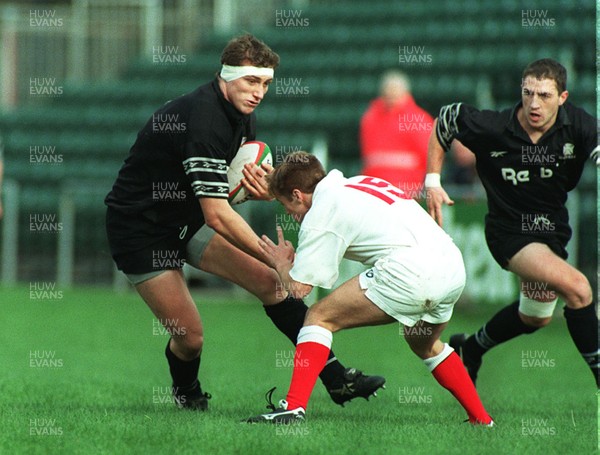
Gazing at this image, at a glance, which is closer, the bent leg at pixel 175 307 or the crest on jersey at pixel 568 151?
the bent leg at pixel 175 307

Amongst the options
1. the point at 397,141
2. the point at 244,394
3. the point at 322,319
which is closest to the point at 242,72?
the point at 322,319

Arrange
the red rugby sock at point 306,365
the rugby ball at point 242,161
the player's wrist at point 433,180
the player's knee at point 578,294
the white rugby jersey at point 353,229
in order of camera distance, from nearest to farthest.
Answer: the white rugby jersey at point 353,229, the red rugby sock at point 306,365, the rugby ball at point 242,161, the player's knee at point 578,294, the player's wrist at point 433,180

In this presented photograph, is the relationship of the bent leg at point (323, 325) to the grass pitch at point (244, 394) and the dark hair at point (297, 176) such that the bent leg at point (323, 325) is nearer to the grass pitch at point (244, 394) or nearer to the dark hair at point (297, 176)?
the grass pitch at point (244, 394)

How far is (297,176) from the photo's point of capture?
19.1 ft

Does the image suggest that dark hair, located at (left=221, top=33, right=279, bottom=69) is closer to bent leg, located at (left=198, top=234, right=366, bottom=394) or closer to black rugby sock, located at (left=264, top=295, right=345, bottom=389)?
bent leg, located at (left=198, top=234, right=366, bottom=394)

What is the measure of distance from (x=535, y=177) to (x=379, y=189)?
1.70 m

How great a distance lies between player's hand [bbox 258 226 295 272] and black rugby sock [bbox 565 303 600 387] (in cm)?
195

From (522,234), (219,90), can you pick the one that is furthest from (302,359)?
(522,234)

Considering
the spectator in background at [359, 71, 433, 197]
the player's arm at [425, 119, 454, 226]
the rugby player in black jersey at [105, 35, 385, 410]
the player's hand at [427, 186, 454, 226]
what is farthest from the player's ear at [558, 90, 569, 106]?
the spectator in background at [359, 71, 433, 197]

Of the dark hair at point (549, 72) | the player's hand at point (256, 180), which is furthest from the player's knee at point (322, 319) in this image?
the dark hair at point (549, 72)

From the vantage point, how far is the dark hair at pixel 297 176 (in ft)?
19.1

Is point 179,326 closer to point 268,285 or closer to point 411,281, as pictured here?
point 268,285

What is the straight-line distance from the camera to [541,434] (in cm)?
579

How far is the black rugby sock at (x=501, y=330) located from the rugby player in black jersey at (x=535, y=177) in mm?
143
